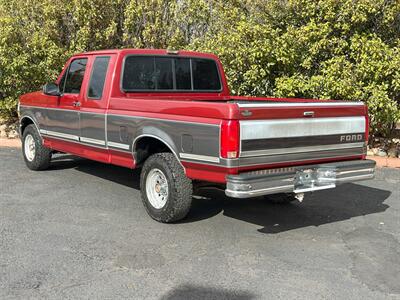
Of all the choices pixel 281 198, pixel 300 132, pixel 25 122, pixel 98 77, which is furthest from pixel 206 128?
pixel 25 122

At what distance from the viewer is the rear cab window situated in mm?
6320

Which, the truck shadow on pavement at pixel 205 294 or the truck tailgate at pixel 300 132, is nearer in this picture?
the truck shadow on pavement at pixel 205 294

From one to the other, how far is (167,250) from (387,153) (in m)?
6.52

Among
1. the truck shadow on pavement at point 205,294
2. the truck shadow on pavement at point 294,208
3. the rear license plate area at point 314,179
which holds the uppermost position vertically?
the rear license plate area at point 314,179

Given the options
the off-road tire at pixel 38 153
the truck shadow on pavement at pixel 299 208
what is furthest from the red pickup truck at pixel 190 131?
the off-road tire at pixel 38 153

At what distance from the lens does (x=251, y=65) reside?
32.3 feet

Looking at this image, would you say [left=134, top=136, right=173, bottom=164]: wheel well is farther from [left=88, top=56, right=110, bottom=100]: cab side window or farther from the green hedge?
the green hedge

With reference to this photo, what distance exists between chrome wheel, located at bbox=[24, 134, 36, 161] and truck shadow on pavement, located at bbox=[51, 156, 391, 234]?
5.52ft

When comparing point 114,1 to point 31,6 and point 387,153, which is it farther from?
point 387,153

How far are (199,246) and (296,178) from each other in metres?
1.17

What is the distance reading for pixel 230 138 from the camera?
180 inches

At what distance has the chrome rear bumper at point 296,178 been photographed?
4.63 meters

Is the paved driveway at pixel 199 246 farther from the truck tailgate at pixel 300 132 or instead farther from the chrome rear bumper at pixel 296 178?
the truck tailgate at pixel 300 132

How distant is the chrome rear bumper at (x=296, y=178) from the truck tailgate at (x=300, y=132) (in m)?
0.11
